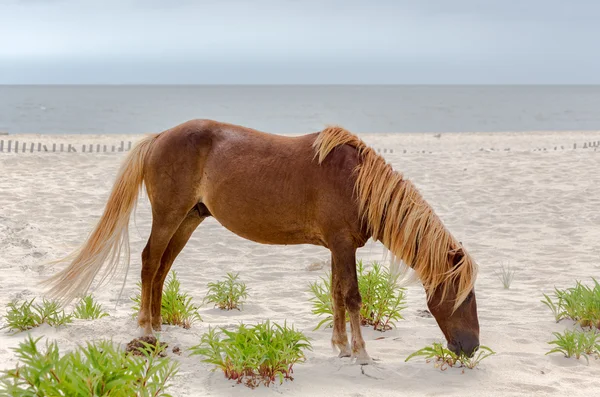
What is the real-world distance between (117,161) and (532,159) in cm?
926

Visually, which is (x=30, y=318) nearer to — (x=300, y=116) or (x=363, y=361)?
(x=363, y=361)

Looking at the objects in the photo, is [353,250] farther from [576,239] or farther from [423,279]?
[576,239]

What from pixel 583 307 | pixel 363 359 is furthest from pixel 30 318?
pixel 583 307

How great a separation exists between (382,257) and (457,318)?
3.49 meters

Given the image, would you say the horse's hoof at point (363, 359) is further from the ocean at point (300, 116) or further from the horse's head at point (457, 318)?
the ocean at point (300, 116)

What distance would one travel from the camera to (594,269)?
7.33 meters

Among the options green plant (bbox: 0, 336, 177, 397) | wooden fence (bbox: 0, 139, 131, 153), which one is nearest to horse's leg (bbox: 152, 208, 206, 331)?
green plant (bbox: 0, 336, 177, 397)

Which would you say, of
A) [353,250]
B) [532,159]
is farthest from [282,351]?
[532,159]

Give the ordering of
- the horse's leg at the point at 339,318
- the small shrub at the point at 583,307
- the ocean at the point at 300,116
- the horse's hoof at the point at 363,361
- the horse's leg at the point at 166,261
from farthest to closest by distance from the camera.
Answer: the ocean at the point at 300,116 → the small shrub at the point at 583,307 → the horse's leg at the point at 166,261 → the horse's leg at the point at 339,318 → the horse's hoof at the point at 363,361

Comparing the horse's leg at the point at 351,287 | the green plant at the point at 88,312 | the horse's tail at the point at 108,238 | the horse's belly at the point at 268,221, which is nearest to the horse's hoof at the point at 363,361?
the horse's leg at the point at 351,287

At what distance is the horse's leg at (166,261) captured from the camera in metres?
5.09

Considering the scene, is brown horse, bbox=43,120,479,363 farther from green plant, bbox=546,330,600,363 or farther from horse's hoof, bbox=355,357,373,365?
green plant, bbox=546,330,600,363

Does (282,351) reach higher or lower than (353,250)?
lower

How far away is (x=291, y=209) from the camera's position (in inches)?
183
